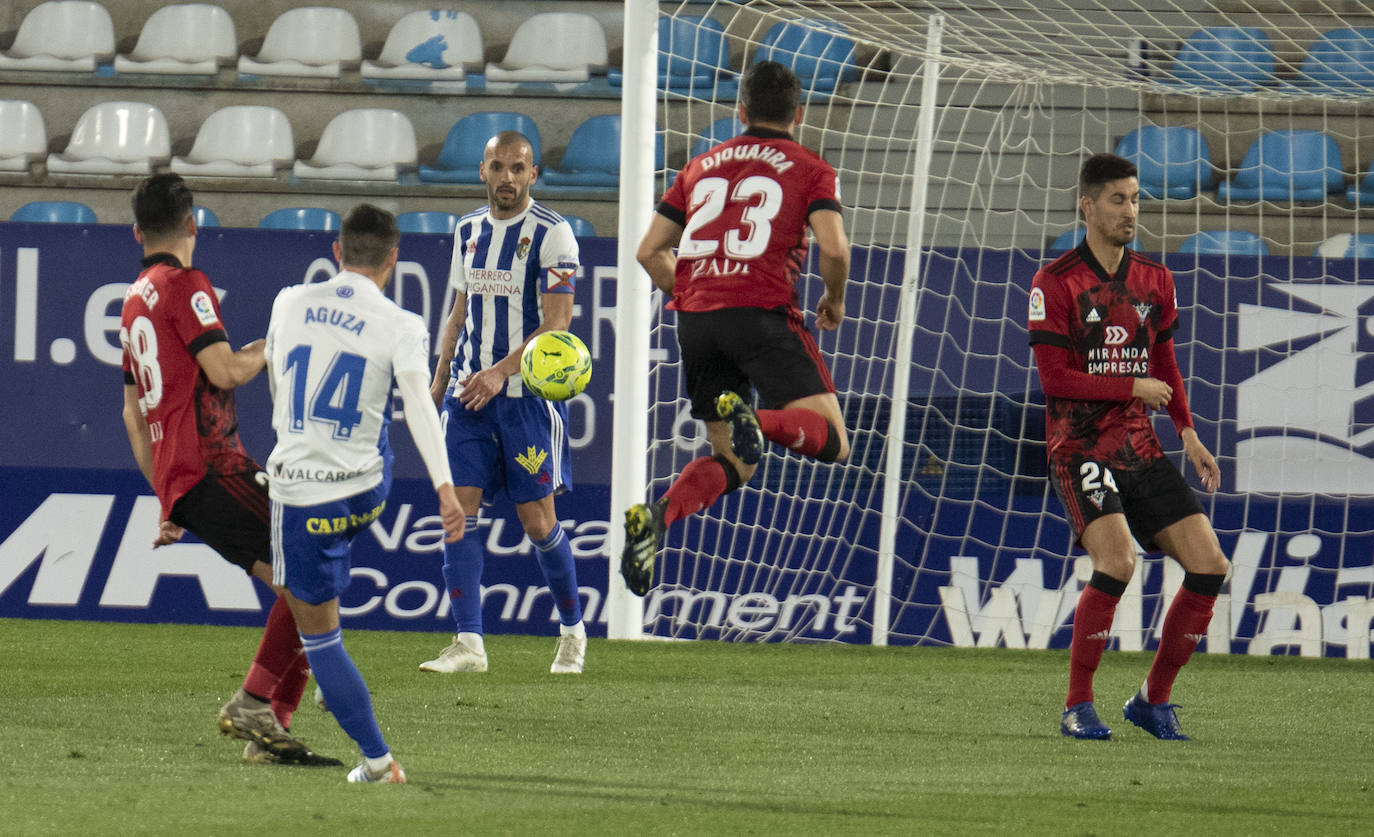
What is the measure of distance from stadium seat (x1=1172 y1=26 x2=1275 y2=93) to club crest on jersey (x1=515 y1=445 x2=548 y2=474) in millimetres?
4036

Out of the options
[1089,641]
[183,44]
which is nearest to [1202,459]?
[1089,641]

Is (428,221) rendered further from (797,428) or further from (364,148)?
(797,428)

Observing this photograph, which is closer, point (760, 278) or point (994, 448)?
point (760, 278)

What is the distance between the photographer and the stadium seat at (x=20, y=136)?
11.1 meters

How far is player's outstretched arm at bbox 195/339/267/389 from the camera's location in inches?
166

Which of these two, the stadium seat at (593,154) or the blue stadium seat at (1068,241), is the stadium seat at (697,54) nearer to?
the stadium seat at (593,154)

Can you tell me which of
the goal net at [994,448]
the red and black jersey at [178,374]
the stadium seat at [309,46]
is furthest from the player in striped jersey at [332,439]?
the stadium seat at [309,46]

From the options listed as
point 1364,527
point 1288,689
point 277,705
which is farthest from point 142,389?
point 1364,527

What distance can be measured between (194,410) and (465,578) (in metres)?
2.05

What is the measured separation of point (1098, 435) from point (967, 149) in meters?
4.74

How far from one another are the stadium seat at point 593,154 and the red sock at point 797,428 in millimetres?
6509

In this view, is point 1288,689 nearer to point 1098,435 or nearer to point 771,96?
point 1098,435

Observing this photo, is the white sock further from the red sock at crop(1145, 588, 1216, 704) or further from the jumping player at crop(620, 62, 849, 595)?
the red sock at crop(1145, 588, 1216, 704)

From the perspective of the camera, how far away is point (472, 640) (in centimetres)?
622
